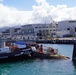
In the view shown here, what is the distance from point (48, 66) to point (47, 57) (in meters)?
6.17

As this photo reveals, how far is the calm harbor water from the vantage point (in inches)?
1157

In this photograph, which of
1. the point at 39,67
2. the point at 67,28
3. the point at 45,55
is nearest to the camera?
the point at 39,67

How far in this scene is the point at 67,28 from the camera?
466ft

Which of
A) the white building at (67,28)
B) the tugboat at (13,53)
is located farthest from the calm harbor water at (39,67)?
the white building at (67,28)

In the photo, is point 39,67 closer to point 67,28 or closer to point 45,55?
point 45,55

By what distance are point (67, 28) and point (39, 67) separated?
110792 mm

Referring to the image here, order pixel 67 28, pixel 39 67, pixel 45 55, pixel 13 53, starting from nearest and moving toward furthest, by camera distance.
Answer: pixel 39 67 < pixel 13 53 < pixel 45 55 < pixel 67 28

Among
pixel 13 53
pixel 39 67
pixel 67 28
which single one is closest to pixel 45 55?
pixel 13 53

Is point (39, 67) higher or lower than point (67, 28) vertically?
lower

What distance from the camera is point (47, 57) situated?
39625mm

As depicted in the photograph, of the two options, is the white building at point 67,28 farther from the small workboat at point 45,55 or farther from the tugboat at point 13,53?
the tugboat at point 13,53

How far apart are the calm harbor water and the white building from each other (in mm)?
95412

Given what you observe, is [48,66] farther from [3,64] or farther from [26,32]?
[26,32]

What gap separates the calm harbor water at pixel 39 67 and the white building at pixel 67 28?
9541 cm
